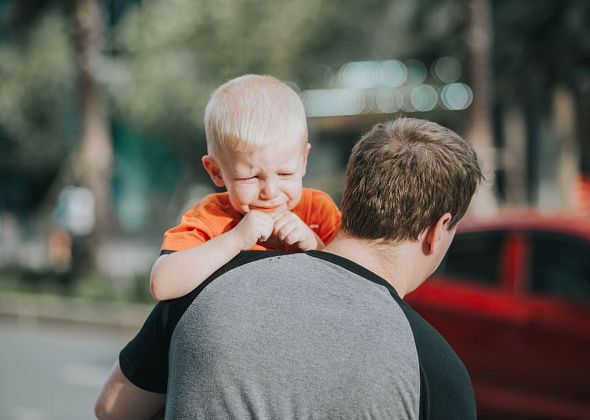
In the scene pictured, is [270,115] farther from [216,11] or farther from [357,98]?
[357,98]

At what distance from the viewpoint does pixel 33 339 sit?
10.9 metres

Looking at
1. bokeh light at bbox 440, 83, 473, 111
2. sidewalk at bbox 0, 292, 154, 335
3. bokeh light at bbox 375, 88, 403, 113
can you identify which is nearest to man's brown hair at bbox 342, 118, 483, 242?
sidewalk at bbox 0, 292, 154, 335

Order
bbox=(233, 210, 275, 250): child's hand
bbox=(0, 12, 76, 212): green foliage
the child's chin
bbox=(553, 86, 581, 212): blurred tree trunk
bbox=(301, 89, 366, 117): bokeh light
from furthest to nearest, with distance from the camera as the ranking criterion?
bbox=(0, 12, 76, 212): green foliage < bbox=(301, 89, 366, 117): bokeh light < bbox=(553, 86, 581, 212): blurred tree trunk < the child's chin < bbox=(233, 210, 275, 250): child's hand

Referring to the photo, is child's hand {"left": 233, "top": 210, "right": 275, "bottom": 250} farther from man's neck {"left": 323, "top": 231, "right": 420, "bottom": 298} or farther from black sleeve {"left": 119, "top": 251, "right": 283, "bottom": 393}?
man's neck {"left": 323, "top": 231, "right": 420, "bottom": 298}

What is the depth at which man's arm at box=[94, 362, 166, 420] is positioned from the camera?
1795 mm

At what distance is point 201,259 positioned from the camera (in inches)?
65.8

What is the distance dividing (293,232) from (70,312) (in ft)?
34.1

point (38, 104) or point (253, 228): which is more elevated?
point (253, 228)

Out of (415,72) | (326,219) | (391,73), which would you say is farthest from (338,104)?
(326,219)

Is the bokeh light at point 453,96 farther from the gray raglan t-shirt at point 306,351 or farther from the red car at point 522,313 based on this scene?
the gray raglan t-shirt at point 306,351

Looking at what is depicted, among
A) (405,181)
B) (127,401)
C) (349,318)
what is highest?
(405,181)

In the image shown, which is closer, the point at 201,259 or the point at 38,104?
the point at 201,259

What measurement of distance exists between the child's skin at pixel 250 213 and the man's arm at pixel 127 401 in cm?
21

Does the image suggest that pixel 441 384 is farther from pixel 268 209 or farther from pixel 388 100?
pixel 388 100
